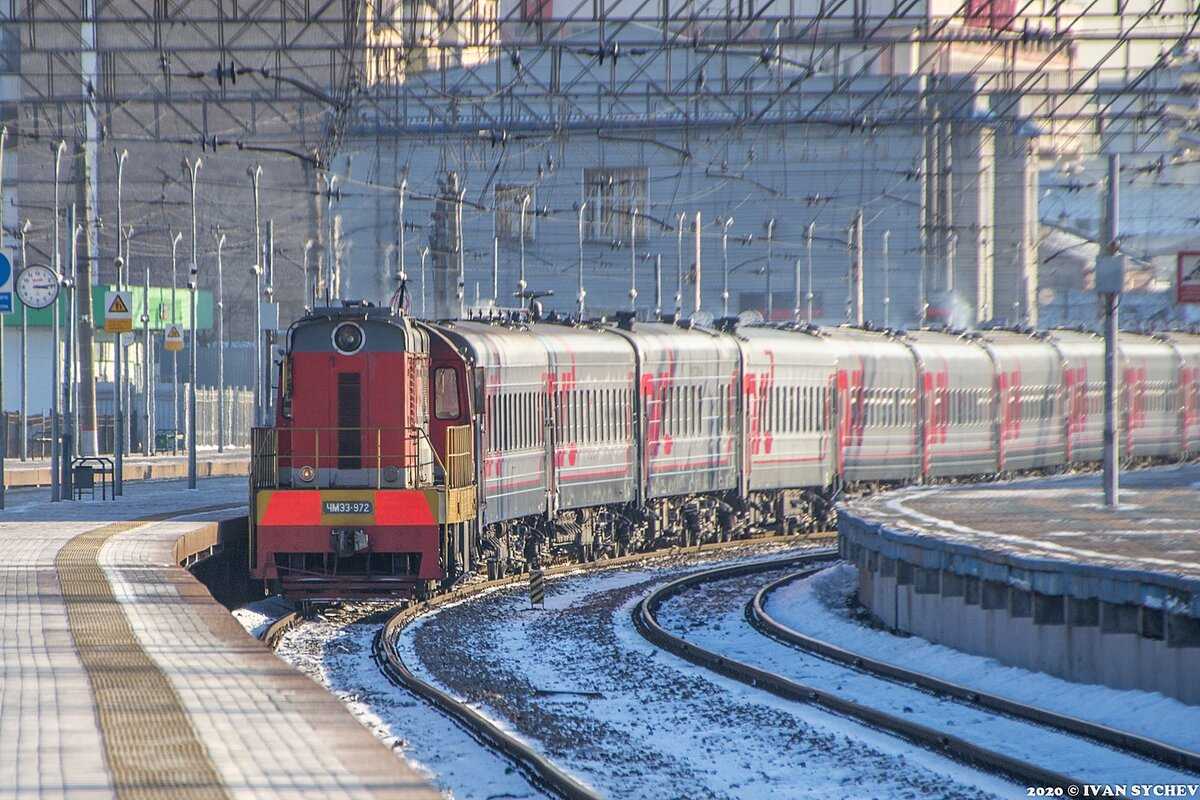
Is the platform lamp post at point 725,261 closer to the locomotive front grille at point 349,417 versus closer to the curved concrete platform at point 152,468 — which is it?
the curved concrete platform at point 152,468

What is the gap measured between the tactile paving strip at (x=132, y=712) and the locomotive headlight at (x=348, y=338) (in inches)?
161

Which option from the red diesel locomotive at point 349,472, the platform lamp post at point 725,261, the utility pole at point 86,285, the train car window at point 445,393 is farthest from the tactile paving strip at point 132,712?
the platform lamp post at point 725,261

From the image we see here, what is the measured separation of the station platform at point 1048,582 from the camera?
16.5 m

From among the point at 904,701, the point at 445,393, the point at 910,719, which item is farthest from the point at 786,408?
Result: the point at 910,719

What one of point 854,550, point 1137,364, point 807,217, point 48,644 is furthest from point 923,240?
point 48,644

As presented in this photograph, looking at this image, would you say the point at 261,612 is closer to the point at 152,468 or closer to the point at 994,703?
the point at 994,703

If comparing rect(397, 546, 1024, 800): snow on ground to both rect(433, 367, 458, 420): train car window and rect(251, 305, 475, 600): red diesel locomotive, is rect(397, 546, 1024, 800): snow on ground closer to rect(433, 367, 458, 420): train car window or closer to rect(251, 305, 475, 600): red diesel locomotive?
rect(251, 305, 475, 600): red diesel locomotive

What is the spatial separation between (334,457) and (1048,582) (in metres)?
9.51

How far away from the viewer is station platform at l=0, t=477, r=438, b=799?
11.1 metres

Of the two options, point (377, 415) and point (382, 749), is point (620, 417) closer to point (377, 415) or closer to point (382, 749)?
point (377, 415)

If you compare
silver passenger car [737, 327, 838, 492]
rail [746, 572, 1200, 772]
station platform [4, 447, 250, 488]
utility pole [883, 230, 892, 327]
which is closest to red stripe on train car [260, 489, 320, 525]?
rail [746, 572, 1200, 772]

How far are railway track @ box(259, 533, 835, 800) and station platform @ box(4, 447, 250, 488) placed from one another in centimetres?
2696

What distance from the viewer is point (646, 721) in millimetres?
16031

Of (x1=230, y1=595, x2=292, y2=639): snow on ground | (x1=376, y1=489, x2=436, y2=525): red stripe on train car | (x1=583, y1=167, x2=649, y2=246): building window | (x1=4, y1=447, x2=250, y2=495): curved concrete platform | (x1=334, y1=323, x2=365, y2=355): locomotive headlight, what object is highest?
(x1=583, y1=167, x2=649, y2=246): building window
